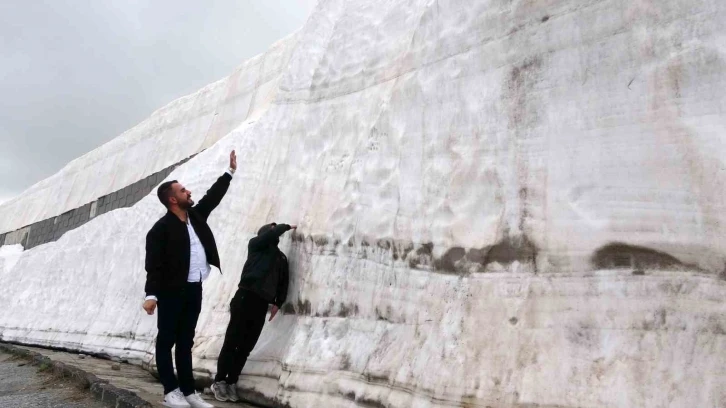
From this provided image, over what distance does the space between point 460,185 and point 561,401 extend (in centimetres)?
135

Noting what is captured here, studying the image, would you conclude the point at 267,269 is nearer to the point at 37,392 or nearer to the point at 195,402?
the point at 195,402

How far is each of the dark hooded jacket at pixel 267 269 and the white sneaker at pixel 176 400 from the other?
2.86 ft

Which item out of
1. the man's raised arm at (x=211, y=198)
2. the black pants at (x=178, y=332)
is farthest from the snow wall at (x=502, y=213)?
the man's raised arm at (x=211, y=198)

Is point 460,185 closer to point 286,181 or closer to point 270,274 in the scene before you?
point 270,274

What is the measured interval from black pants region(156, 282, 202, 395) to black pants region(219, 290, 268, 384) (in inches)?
20.4

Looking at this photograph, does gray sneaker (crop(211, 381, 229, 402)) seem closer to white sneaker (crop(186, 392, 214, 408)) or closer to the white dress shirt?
white sneaker (crop(186, 392, 214, 408))

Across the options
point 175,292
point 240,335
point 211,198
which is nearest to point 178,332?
point 175,292

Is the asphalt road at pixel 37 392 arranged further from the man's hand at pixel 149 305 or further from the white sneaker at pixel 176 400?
the man's hand at pixel 149 305

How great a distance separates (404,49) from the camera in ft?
14.7

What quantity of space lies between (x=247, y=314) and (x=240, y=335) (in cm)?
15

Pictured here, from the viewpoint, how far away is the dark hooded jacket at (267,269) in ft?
13.9

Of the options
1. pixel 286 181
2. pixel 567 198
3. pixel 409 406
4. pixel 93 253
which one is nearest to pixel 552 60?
pixel 567 198

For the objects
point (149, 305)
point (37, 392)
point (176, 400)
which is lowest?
point (37, 392)

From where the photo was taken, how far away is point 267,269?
431 cm
